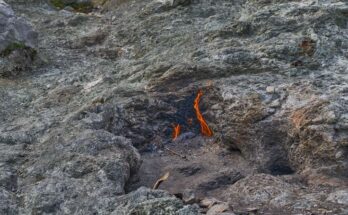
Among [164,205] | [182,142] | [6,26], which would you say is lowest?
[182,142]

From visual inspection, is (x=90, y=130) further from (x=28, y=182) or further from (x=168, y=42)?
(x=168, y=42)

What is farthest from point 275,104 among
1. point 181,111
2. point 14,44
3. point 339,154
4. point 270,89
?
point 14,44

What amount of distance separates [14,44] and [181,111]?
3867 millimetres

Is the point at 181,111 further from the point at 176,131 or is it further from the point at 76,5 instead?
the point at 76,5

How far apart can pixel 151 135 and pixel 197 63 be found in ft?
4.64

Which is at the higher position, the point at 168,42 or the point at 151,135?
the point at 168,42

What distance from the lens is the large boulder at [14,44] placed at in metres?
11.0

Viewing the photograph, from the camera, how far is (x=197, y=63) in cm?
945

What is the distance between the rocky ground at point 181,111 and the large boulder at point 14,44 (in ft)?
0.08

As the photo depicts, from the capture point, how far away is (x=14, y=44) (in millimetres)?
11227

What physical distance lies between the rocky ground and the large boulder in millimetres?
24

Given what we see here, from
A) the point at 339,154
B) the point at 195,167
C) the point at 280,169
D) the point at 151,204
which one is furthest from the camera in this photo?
the point at 195,167

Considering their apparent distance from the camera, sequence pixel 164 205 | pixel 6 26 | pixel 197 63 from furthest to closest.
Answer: pixel 6 26
pixel 197 63
pixel 164 205


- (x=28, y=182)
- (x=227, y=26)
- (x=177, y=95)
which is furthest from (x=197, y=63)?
(x=28, y=182)
